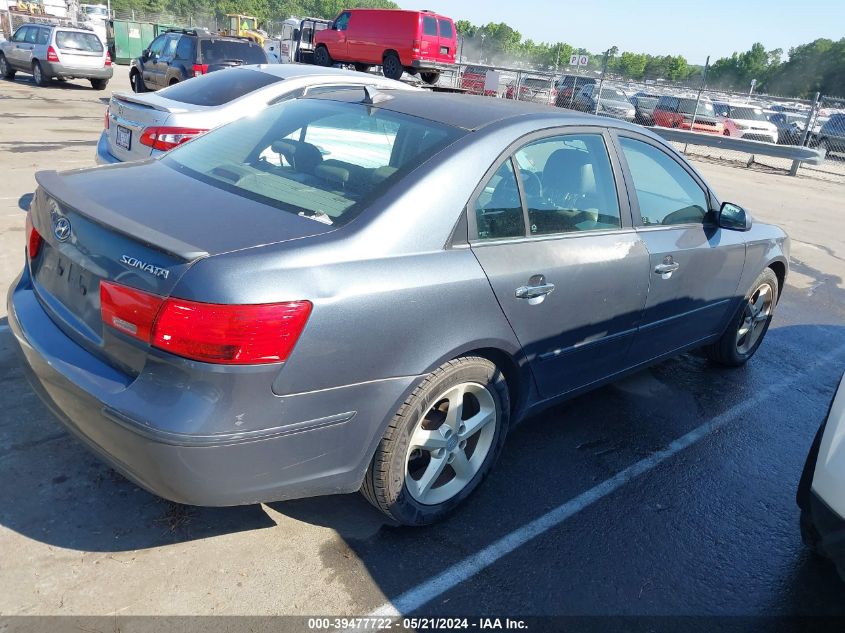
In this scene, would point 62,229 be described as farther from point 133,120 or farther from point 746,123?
point 746,123

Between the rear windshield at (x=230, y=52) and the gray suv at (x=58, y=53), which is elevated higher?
the rear windshield at (x=230, y=52)

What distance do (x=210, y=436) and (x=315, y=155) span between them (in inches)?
57.6

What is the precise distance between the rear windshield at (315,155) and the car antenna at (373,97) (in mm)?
45

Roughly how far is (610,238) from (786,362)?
2.80 m

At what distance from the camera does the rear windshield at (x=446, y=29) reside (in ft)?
75.2

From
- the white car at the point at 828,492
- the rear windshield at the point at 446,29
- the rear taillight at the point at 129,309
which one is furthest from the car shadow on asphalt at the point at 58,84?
the white car at the point at 828,492

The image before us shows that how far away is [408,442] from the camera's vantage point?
2598 mm

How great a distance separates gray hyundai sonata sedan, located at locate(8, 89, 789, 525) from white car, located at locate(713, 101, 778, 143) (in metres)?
21.4

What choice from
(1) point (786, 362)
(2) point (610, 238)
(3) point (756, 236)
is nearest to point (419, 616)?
(2) point (610, 238)

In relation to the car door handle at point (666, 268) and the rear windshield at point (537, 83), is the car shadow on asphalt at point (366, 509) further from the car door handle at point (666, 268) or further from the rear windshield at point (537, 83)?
the rear windshield at point (537, 83)

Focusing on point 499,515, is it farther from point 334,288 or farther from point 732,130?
point 732,130

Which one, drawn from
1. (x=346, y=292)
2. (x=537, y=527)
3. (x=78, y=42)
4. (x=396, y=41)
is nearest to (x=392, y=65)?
(x=396, y=41)

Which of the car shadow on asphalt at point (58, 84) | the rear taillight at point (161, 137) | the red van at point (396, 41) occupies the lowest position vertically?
the car shadow on asphalt at point (58, 84)

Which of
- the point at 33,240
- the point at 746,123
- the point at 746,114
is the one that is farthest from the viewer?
the point at 746,114
